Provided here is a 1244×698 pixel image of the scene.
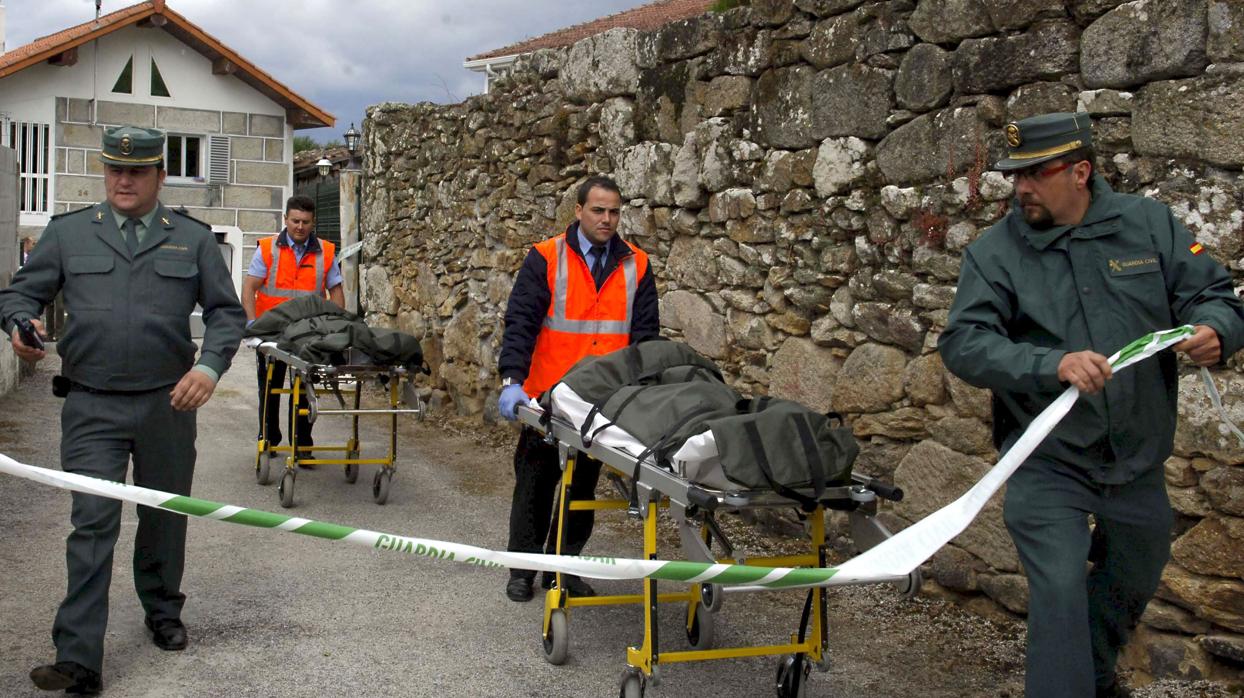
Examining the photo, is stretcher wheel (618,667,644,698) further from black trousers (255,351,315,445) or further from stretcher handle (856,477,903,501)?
black trousers (255,351,315,445)

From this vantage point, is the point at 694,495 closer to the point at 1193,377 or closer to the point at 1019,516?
the point at 1019,516

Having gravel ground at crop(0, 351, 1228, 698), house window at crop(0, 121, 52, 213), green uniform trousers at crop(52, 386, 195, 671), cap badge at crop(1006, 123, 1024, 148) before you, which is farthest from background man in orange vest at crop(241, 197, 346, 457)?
house window at crop(0, 121, 52, 213)

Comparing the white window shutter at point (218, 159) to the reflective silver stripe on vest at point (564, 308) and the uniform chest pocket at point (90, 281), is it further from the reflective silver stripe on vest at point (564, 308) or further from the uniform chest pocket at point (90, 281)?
the uniform chest pocket at point (90, 281)

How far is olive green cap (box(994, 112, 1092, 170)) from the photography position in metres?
3.70

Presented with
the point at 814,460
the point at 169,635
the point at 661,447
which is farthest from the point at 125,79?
the point at 814,460

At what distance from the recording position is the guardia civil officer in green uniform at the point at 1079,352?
3547 millimetres

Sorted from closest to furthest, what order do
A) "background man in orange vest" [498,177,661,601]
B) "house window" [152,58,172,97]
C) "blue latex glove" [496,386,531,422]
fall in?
"blue latex glove" [496,386,531,422] < "background man in orange vest" [498,177,661,601] < "house window" [152,58,172,97]

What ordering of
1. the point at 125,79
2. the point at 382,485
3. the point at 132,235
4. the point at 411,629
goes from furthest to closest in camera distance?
the point at 125,79, the point at 382,485, the point at 411,629, the point at 132,235

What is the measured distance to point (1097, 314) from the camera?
366 cm

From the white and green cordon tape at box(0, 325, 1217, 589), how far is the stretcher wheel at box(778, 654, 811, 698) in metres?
0.90

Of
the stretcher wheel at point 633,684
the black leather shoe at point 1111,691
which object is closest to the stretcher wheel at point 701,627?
the stretcher wheel at point 633,684

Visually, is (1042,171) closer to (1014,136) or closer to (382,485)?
(1014,136)

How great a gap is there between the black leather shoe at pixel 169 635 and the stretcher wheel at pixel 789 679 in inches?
93.8

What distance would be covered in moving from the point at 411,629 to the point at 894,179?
9.83 ft
